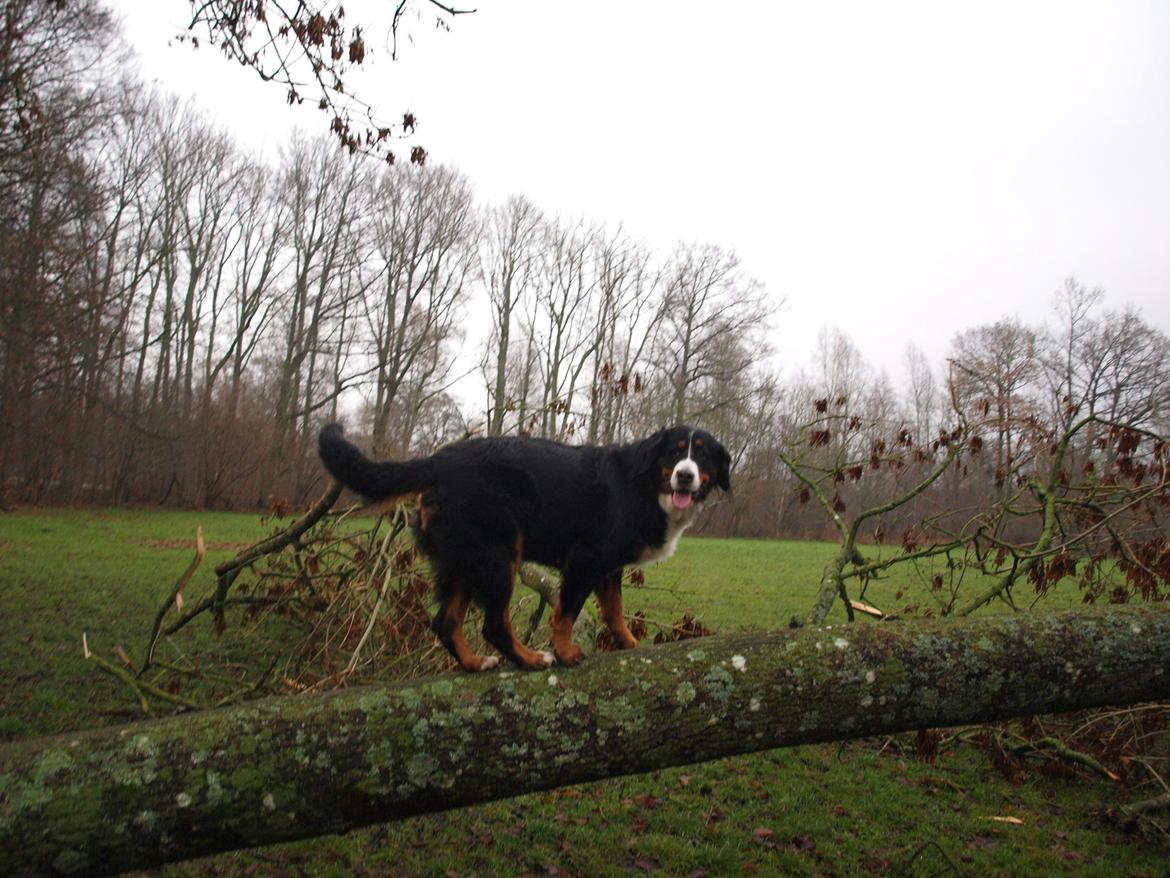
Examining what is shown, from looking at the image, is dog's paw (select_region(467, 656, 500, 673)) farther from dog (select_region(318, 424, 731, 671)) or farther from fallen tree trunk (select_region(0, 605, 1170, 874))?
→ fallen tree trunk (select_region(0, 605, 1170, 874))

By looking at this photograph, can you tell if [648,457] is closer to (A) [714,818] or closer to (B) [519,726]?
(B) [519,726]

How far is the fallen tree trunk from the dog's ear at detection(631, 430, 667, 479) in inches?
42.9

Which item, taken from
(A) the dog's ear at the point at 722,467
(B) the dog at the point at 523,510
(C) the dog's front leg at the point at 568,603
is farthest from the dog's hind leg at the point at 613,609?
(A) the dog's ear at the point at 722,467

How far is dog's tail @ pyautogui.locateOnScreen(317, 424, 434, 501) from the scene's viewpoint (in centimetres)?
364

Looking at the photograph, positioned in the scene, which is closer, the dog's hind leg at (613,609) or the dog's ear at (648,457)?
the dog's ear at (648,457)

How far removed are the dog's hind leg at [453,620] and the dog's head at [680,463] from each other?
3.54 ft

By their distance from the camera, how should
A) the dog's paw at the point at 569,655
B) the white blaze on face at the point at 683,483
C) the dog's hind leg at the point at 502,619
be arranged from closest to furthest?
the dog's paw at the point at 569,655
the dog's hind leg at the point at 502,619
the white blaze on face at the point at 683,483

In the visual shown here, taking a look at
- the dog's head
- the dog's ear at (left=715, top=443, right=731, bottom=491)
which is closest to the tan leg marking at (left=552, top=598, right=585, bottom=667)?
the dog's head

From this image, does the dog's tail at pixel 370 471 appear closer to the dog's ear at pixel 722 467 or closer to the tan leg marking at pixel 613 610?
the tan leg marking at pixel 613 610

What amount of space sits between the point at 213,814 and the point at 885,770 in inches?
230

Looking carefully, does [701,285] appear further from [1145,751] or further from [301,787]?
[301,787]

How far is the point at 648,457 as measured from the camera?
388cm

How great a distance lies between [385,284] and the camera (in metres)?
38.8

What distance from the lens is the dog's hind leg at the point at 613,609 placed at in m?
4.10
